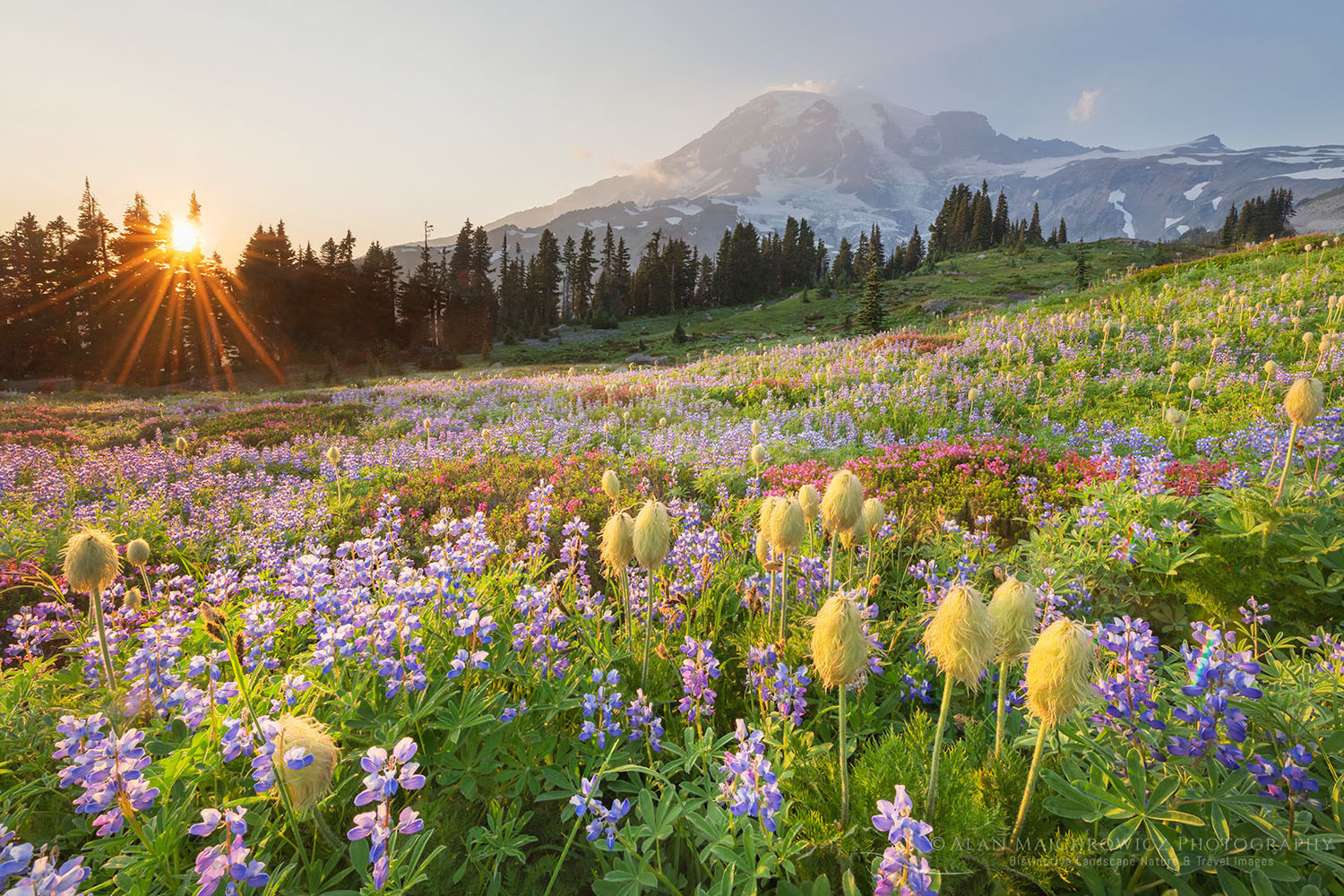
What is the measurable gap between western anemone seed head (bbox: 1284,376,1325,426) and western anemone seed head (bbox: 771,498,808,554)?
373 centimetres

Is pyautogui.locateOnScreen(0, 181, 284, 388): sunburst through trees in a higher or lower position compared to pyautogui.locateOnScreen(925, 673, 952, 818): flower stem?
higher

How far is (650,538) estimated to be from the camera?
95.0 inches

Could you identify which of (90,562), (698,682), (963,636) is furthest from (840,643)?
(90,562)

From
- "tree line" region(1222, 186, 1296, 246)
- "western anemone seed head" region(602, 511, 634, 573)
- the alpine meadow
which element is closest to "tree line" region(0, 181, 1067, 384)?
the alpine meadow

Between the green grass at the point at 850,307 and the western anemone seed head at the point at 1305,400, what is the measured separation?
32.7 meters

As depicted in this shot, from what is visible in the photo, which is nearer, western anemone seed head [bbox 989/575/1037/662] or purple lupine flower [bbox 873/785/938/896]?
purple lupine flower [bbox 873/785/938/896]

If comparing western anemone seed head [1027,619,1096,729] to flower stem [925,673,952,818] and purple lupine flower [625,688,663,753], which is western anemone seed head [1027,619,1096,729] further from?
purple lupine flower [625,688,663,753]

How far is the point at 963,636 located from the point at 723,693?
165 centimetres

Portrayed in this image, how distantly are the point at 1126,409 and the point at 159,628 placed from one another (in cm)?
1232

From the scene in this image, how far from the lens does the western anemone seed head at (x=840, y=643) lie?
1.70 metres

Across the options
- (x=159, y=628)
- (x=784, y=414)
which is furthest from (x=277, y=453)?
(x=784, y=414)

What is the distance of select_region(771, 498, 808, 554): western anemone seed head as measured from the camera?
245 centimetres

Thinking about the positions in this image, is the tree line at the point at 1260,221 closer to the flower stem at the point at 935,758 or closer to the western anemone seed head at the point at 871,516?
the western anemone seed head at the point at 871,516

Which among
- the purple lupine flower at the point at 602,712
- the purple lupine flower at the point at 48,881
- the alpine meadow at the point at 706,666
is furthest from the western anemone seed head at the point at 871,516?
the purple lupine flower at the point at 48,881
